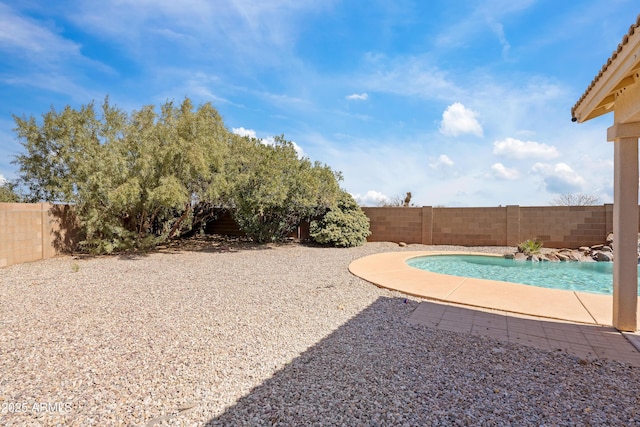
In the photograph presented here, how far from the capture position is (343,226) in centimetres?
1387

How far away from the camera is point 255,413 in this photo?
241 cm

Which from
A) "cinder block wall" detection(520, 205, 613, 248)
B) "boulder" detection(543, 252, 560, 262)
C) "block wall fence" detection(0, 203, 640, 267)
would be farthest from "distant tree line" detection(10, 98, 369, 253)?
"cinder block wall" detection(520, 205, 613, 248)

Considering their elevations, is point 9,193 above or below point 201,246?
above

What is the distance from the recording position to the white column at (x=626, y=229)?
3934mm

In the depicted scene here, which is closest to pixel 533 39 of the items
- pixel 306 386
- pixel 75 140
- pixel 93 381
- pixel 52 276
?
pixel 306 386

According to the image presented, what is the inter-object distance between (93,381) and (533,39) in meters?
10.9

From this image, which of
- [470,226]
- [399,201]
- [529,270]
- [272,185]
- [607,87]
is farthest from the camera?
[399,201]

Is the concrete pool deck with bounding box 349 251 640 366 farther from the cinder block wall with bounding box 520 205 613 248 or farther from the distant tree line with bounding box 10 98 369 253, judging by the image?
the cinder block wall with bounding box 520 205 613 248

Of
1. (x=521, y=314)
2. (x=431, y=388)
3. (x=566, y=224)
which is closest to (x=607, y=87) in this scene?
(x=521, y=314)

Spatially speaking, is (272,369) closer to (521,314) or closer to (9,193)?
(521,314)

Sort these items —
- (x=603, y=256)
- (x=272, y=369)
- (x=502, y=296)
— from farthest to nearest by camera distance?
(x=603, y=256) → (x=502, y=296) → (x=272, y=369)

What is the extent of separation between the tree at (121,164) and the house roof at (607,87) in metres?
9.35

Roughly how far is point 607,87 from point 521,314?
10.7 ft

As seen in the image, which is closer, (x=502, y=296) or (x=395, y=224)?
(x=502, y=296)
